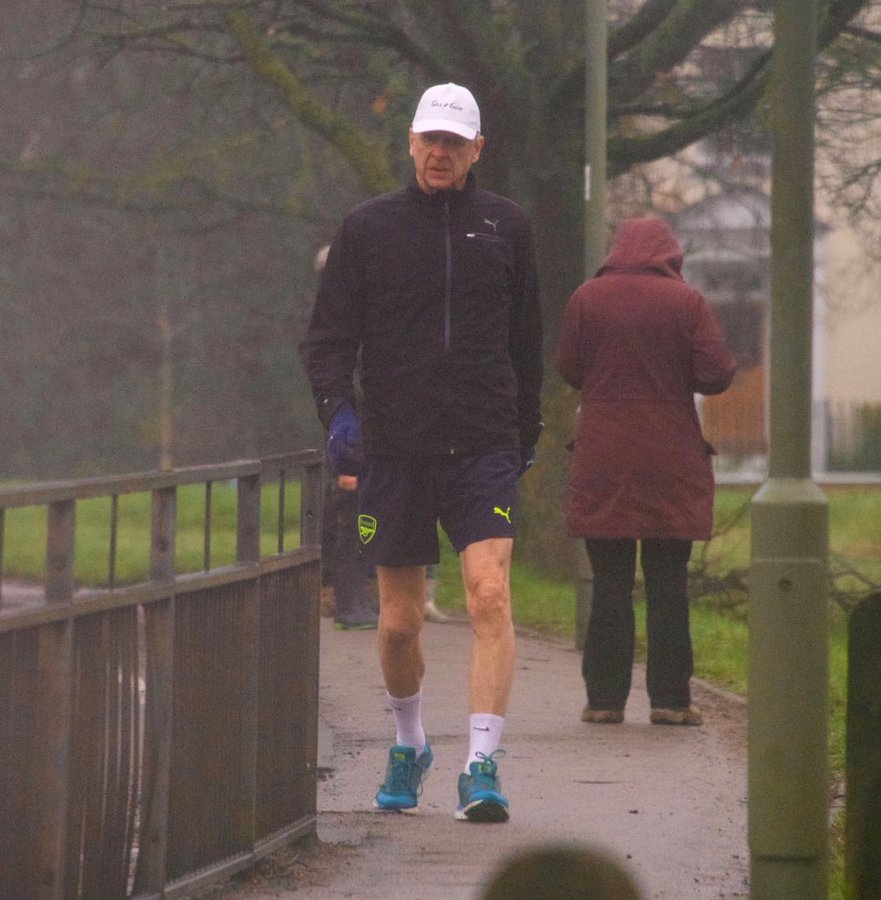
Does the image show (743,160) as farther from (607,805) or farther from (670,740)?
(607,805)

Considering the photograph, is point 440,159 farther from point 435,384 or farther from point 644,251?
point 644,251

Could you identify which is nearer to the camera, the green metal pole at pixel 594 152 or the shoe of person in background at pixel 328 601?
the green metal pole at pixel 594 152

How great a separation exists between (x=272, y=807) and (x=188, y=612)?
30.4 inches

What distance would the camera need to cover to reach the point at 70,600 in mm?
4246

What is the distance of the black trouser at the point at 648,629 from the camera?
8062 millimetres

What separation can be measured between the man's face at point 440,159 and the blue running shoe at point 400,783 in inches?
59.1

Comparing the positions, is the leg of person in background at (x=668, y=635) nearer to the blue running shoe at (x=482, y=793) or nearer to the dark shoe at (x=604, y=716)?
the dark shoe at (x=604, y=716)

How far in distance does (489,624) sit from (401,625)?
25 cm

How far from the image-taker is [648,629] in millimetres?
8062

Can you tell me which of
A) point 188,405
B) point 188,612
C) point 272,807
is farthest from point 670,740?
point 188,405

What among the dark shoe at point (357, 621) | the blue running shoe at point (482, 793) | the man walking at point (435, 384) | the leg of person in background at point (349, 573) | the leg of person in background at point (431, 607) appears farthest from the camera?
the leg of person in background at point (431, 607)

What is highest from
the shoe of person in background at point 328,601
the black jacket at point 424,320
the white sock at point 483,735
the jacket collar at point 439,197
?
the jacket collar at point 439,197

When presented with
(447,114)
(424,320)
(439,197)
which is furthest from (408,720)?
(447,114)

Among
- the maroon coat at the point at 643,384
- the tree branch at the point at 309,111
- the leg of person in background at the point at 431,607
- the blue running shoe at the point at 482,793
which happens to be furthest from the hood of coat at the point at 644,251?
the tree branch at the point at 309,111
